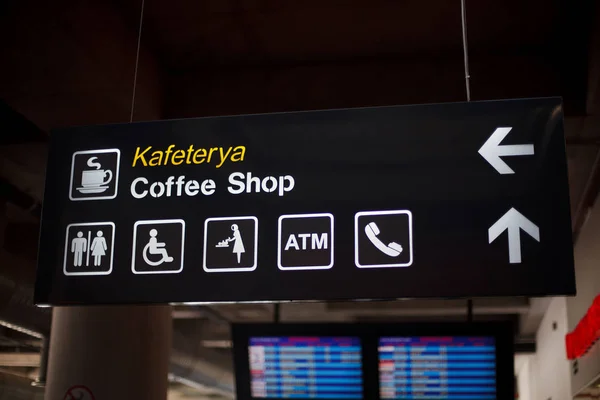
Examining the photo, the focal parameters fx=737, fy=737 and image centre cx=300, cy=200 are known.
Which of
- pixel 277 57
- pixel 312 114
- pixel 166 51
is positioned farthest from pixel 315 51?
pixel 312 114

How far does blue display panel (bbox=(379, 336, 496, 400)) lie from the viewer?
16.3 ft

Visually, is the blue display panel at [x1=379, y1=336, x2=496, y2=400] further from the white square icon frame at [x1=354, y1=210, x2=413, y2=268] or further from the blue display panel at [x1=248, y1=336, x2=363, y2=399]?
the white square icon frame at [x1=354, y1=210, x2=413, y2=268]

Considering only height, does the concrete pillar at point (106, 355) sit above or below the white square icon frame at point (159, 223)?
below

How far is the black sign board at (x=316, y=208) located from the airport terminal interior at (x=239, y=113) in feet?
0.04

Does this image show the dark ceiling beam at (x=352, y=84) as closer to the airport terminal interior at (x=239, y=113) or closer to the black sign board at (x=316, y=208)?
the airport terminal interior at (x=239, y=113)

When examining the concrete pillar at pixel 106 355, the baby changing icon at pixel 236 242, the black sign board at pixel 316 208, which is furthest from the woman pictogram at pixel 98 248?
the concrete pillar at pixel 106 355

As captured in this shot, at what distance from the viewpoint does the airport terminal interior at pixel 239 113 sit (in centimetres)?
285

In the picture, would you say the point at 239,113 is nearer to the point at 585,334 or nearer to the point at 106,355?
the point at 106,355

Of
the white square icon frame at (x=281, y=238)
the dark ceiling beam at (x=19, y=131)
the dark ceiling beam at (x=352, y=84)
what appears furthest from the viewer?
the dark ceiling beam at (x=19, y=131)

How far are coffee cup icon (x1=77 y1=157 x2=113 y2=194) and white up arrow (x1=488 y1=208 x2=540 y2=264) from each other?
1.54 meters

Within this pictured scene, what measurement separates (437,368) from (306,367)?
2.97 feet

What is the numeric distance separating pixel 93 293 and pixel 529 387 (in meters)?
11.0

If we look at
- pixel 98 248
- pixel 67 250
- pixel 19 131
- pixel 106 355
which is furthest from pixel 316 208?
pixel 19 131

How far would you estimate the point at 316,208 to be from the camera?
2.80m
